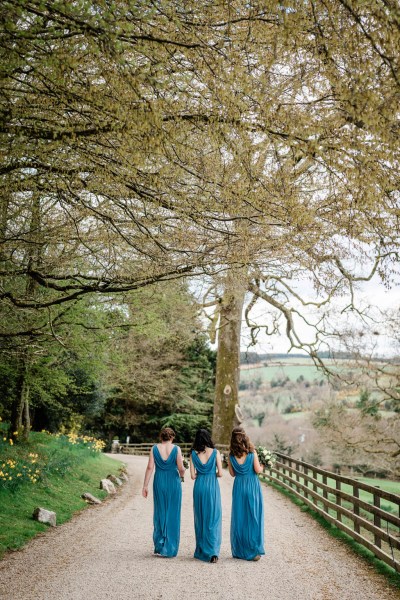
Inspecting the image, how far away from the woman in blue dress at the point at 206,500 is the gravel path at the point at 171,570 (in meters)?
0.23

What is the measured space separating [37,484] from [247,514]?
5.50m

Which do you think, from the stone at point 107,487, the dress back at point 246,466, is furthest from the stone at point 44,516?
the stone at point 107,487

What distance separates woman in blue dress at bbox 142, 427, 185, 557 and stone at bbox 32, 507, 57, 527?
2.52 m

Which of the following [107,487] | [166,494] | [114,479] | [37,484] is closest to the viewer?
[166,494]

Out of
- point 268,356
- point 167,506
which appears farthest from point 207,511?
point 268,356

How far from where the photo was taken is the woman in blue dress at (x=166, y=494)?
7320 millimetres

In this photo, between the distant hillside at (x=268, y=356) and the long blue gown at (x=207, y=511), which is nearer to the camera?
the long blue gown at (x=207, y=511)

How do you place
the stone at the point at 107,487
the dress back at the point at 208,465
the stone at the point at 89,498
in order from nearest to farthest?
the dress back at the point at 208,465, the stone at the point at 89,498, the stone at the point at 107,487

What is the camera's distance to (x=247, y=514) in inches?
294

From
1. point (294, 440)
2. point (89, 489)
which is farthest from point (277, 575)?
point (294, 440)

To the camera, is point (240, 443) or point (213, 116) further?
point (240, 443)

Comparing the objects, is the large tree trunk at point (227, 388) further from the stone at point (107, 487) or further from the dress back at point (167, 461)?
the dress back at point (167, 461)

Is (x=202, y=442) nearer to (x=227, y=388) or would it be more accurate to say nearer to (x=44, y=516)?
(x=44, y=516)

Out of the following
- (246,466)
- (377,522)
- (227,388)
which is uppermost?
(227,388)
